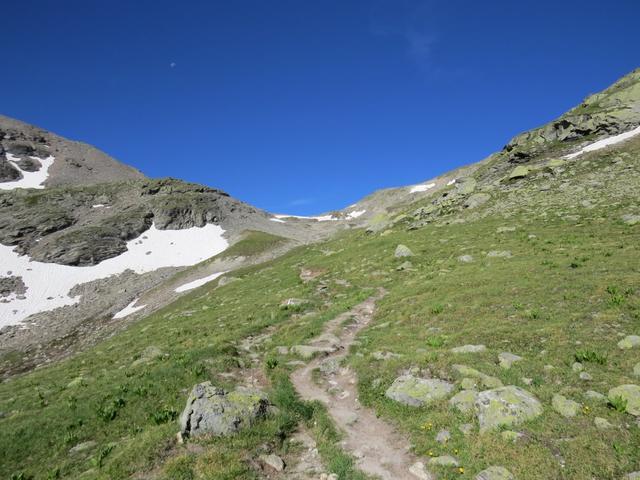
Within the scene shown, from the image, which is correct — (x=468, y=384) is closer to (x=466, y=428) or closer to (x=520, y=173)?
(x=466, y=428)

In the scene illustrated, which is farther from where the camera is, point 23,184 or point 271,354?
point 23,184

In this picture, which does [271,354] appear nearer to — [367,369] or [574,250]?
[367,369]

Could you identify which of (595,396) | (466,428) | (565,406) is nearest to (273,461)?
(466,428)

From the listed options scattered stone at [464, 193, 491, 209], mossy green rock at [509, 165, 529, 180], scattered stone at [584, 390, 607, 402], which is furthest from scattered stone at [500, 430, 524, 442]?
mossy green rock at [509, 165, 529, 180]

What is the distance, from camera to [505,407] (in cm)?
1077

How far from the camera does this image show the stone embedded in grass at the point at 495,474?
28.7 feet

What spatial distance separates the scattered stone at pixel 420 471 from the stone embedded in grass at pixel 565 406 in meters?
4.24

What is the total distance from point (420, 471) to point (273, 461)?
4240 mm

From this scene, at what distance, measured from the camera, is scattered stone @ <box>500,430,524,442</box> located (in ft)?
32.1

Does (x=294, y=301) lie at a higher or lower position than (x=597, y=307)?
higher

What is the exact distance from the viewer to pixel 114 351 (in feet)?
87.2

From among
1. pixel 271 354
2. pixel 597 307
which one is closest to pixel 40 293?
pixel 271 354

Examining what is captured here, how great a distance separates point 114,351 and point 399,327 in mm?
20664

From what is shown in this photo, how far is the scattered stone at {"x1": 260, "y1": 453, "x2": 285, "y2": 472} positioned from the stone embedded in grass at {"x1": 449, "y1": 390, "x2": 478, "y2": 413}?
18.7 ft
